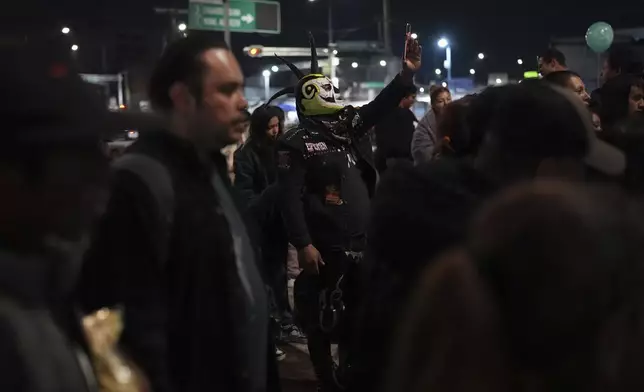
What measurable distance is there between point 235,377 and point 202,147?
2.41 ft

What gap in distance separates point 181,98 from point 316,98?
2409 millimetres

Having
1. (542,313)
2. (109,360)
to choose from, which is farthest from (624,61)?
(542,313)

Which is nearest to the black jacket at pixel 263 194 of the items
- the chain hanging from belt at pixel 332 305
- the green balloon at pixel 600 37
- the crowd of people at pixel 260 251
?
the chain hanging from belt at pixel 332 305

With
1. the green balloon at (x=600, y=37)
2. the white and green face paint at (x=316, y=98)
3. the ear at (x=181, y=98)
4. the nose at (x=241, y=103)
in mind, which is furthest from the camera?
the green balloon at (x=600, y=37)

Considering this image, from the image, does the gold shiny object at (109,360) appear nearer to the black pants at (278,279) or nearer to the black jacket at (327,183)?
the black jacket at (327,183)

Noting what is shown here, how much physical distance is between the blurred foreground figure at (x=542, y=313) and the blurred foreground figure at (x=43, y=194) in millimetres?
638

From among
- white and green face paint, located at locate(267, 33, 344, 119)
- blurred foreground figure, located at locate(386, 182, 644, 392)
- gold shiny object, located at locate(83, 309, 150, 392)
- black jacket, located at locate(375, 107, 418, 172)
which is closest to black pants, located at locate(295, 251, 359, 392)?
white and green face paint, located at locate(267, 33, 344, 119)

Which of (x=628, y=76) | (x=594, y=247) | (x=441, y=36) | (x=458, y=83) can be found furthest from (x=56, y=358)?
(x=441, y=36)

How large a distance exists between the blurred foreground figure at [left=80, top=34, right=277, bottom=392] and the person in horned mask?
6.87 ft

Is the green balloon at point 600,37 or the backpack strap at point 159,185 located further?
the green balloon at point 600,37

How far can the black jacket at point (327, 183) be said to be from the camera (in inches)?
187

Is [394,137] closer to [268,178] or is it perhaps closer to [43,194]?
[268,178]

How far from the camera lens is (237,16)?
16.7 meters

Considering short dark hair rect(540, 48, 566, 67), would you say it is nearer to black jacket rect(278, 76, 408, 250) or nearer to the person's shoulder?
black jacket rect(278, 76, 408, 250)
